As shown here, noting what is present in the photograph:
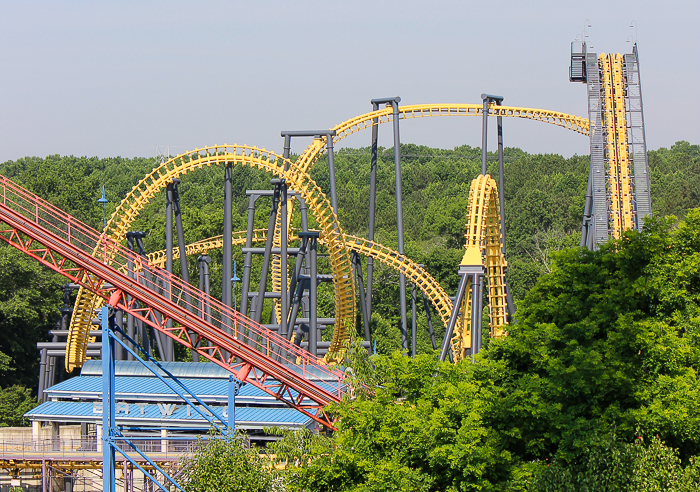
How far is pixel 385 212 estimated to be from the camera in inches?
2667

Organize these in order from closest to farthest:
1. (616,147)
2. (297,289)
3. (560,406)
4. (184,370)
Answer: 1. (560,406)
2. (616,147)
3. (297,289)
4. (184,370)

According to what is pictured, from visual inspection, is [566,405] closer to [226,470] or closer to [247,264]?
[226,470]

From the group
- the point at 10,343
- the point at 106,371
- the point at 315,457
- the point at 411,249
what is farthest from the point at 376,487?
the point at 411,249

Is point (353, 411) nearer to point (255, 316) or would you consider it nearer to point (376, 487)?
point (376, 487)

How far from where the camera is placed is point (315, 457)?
1566 centimetres

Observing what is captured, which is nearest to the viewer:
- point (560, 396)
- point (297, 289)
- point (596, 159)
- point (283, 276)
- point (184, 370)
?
point (560, 396)

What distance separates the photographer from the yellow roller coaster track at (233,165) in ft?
82.2

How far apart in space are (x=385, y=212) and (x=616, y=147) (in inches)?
1635

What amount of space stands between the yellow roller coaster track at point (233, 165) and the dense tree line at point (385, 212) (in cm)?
979

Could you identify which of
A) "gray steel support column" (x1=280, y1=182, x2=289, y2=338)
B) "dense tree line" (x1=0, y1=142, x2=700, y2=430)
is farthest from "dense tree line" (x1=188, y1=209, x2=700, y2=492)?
"dense tree line" (x1=0, y1=142, x2=700, y2=430)

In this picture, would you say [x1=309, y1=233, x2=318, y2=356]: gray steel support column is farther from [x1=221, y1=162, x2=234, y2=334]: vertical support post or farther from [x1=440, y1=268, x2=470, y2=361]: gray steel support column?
[x1=440, y1=268, x2=470, y2=361]: gray steel support column

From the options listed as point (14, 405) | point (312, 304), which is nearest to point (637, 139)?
point (312, 304)

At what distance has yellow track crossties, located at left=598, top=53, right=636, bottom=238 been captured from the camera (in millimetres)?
25328

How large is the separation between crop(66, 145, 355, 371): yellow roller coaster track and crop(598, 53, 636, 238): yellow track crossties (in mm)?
7556
